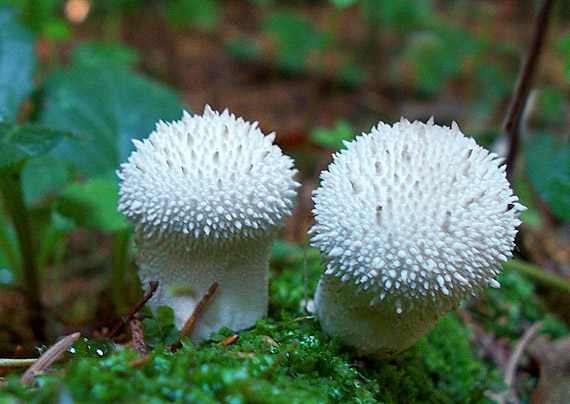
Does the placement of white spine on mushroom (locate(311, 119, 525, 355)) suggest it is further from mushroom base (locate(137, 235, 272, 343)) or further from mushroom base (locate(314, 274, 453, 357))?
mushroom base (locate(137, 235, 272, 343))

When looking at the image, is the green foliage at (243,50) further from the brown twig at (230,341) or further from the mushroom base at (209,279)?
the brown twig at (230,341)

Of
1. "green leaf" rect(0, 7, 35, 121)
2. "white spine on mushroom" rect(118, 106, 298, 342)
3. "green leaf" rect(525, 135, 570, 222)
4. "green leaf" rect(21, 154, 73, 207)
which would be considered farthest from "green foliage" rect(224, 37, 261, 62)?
"white spine on mushroom" rect(118, 106, 298, 342)

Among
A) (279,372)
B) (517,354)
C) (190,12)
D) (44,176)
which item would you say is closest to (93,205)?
(44,176)

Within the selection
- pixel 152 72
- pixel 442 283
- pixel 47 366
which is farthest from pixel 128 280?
pixel 152 72

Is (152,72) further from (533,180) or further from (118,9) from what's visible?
(533,180)

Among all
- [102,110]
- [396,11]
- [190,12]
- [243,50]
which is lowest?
[102,110]

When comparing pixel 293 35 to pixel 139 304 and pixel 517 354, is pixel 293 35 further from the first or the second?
pixel 139 304

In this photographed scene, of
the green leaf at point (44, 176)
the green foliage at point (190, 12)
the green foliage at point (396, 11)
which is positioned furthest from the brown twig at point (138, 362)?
the green foliage at point (190, 12)
